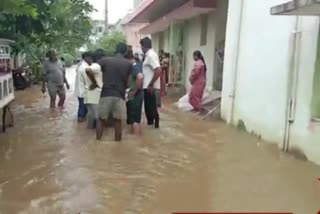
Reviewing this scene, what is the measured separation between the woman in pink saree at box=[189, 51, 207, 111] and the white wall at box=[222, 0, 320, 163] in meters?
1.44

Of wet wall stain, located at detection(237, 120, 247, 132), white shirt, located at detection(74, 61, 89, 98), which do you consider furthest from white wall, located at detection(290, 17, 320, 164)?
white shirt, located at detection(74, 61, 89, 98)

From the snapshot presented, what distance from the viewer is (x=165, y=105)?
1455 centimetres

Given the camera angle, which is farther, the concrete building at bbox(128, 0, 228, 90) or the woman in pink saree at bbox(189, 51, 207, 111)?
the concrete building at bbox(128, 0, 228, 90)

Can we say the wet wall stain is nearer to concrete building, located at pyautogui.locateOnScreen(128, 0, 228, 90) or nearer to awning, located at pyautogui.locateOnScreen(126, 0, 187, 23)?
concrete building, located at pyautogui.locateOnScreen(128, 0, 228, 90)

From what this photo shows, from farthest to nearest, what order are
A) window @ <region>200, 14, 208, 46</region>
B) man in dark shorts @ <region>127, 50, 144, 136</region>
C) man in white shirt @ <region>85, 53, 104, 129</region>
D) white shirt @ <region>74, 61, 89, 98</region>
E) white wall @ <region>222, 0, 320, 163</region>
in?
window @ <region>200, 14, 208, 46</region>
white shirt @ <region>74, 61, 89, 98</region>
man in white shirt @ <region>85, 53, 104, 129</region>
man in dark shorts @ <region>127, 50, 144, 136</region>
white wall @ <region>222, 0, 320, 163</region>

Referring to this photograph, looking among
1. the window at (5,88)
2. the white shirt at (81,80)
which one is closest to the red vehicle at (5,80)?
the window at (5,88)

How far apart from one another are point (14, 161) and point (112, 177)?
1.78 meters

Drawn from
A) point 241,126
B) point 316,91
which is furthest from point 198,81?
point 316,91

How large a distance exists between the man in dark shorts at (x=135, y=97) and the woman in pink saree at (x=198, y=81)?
3.19 metres

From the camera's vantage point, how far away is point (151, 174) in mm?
6352

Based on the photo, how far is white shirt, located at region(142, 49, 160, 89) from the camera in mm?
8938

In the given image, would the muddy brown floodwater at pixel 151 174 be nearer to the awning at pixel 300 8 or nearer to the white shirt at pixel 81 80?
the white shirt at pixel 81 80

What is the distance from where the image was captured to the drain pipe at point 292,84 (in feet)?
23.9

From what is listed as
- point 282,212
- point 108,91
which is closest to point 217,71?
point 108,91
